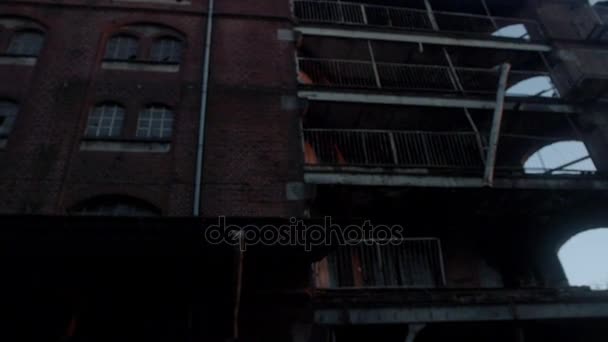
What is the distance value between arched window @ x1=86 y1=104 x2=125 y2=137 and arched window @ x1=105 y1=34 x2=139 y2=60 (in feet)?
6.10

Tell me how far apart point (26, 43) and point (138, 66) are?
137 inches

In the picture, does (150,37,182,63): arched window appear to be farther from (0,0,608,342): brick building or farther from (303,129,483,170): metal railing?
(303,129,483,170): metal railing

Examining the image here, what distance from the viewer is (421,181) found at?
372 inches

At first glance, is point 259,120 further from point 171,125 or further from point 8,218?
point 8,218

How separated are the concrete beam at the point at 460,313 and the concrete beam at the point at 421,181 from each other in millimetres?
2701

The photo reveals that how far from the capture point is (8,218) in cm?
592

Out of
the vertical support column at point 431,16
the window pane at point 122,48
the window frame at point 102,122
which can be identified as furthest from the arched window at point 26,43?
the vertical support column at point 431,16

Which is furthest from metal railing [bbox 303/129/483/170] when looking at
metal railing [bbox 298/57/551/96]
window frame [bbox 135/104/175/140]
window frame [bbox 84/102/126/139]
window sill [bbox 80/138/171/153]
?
window frame [bbox 84/102/126/139]

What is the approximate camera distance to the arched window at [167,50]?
12.2 metres

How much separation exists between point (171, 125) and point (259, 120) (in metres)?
2.26

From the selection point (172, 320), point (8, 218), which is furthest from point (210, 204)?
point (8, 218)

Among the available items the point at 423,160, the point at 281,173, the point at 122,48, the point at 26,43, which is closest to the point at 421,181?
the point at 423,160

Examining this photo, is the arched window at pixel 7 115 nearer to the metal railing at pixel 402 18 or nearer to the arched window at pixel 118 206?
the arched window at pixel 118 206

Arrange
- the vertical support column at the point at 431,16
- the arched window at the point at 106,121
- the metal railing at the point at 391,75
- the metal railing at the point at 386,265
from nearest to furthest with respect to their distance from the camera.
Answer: the metal railing at the point at 386,265, the arched window at the point at 106,121, the metal railing at the point at 391,75, the vertical support column at the point at 431,16
